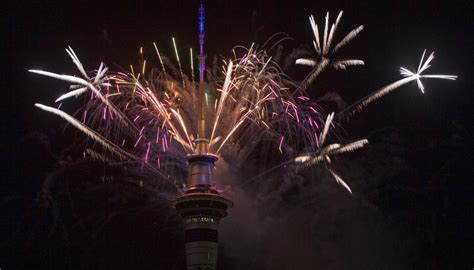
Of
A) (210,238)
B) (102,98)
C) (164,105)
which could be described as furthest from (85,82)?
(210,238)

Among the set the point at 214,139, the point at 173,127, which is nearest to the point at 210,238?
the point at 214,139

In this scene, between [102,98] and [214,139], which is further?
[214,139]

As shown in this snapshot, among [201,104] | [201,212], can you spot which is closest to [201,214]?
[201,212]

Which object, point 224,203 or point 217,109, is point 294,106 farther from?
point 224,203

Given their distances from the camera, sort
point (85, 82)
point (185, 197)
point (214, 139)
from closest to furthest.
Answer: point (85, 82) → point (214, 139) → point (185, 197)

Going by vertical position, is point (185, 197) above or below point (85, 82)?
below

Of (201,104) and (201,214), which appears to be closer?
(201,104)

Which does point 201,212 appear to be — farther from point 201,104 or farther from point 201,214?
point 201,104

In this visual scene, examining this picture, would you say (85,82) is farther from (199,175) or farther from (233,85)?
(199,175)

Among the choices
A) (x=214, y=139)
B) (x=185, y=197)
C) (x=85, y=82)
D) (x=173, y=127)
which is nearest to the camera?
(x=85, y=82)

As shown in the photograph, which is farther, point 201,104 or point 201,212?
point 201,212

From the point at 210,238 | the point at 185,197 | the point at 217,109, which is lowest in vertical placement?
the point at 210,238
